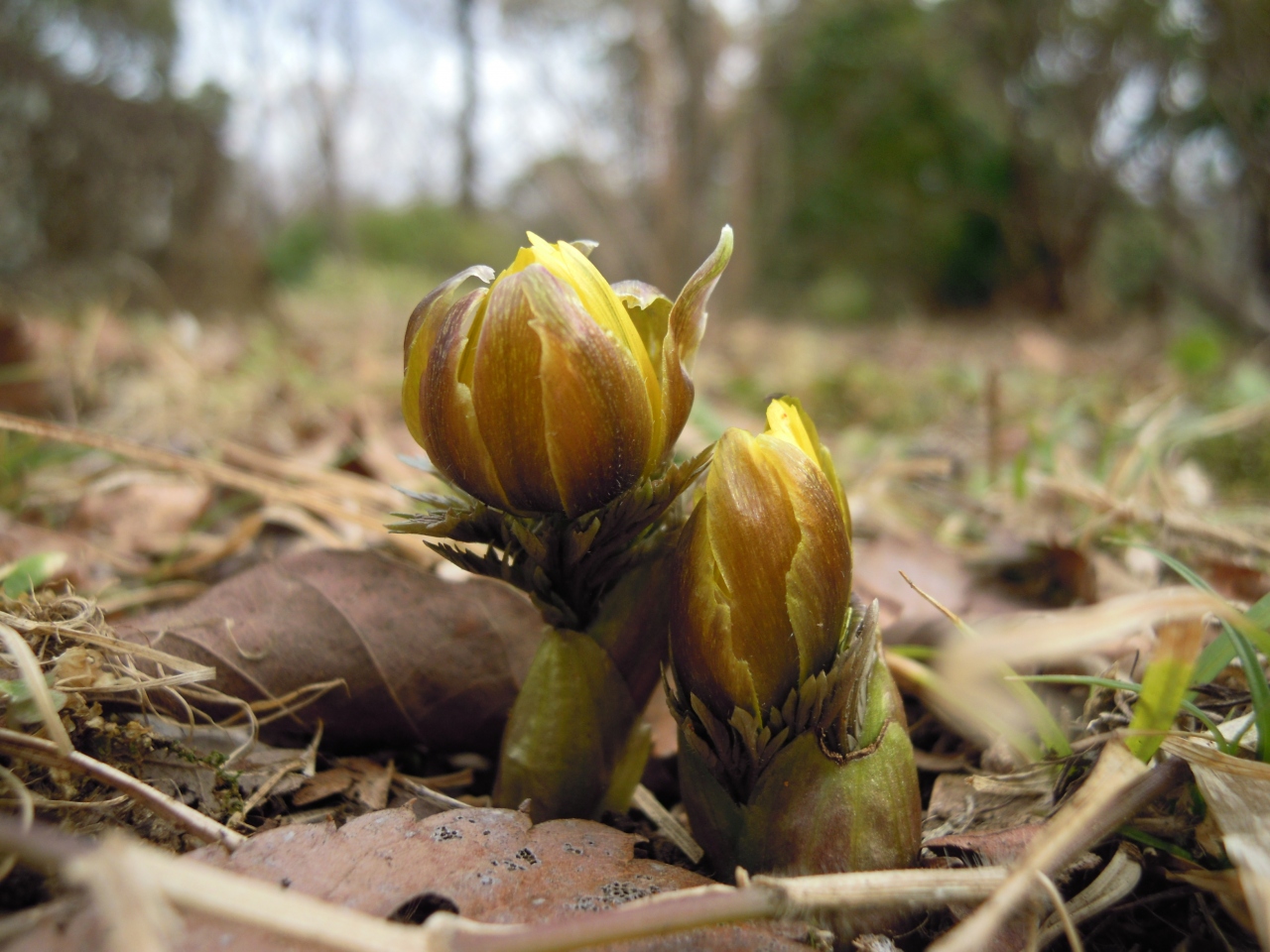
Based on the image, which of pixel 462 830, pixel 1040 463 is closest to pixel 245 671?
pixel 462 830

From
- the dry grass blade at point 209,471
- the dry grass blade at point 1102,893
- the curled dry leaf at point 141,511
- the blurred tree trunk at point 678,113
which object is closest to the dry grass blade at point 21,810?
the dry grass blade at point 209,471

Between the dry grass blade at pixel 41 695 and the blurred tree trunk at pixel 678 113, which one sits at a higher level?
the blurred tree trunk at pixel 678 113

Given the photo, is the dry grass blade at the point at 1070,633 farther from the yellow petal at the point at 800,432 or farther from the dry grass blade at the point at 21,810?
the dry grass blade at the point at 21,810

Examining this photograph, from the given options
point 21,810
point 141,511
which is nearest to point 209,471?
point 141,511

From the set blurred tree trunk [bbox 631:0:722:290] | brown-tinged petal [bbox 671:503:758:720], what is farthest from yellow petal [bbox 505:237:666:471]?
blurred tree trunk [bbox 631:0:722:290]

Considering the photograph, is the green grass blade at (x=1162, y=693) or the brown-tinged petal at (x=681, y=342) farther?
the brown-tinged petal at (x=681, y=342)

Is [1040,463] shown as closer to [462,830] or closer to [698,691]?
[698,691]
